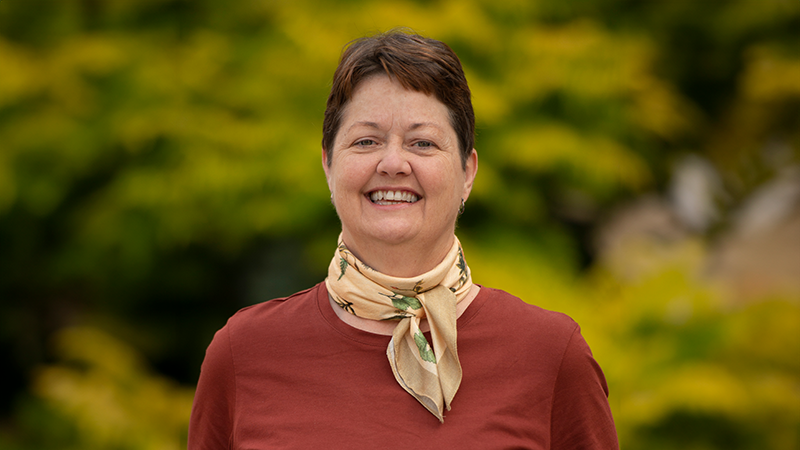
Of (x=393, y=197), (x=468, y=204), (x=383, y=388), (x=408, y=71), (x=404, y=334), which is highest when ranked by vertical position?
(x=468, y=204)

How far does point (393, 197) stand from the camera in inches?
58.1

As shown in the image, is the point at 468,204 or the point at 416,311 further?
the point at 468,204

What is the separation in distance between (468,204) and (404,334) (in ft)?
12.5

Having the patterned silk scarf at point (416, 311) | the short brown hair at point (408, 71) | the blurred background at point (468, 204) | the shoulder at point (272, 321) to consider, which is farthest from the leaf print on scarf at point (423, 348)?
the blurred background at point (468, 204)

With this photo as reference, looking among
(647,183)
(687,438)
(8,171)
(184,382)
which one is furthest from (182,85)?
(687,438)

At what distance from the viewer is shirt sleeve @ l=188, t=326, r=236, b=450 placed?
1.57 meters

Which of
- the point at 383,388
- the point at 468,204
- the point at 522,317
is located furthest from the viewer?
the point at 468,204

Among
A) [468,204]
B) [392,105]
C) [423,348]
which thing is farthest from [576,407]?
[468,204]

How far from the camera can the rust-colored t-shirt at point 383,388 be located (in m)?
1.40

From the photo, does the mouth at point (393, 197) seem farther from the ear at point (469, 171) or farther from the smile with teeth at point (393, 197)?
the ear at point (469, 171)

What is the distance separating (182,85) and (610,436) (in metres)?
4.94

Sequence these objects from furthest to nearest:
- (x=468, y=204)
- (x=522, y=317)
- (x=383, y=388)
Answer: (x=468, y=204) < (x=522, y=317) < (x=383, y=388)

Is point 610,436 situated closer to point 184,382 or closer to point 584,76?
point 584,76

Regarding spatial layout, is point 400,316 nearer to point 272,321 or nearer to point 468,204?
point 272,321
